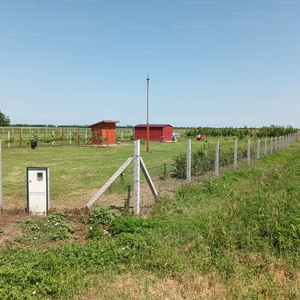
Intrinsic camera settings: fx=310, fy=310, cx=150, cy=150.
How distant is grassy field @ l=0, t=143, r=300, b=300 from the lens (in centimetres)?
338

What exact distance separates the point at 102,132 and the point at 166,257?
91.5ft

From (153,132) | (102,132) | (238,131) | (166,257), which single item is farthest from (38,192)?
(238,131)

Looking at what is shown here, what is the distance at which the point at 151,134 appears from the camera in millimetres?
41406

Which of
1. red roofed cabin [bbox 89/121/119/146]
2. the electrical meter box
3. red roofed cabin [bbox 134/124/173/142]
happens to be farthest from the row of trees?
the electrical meter box

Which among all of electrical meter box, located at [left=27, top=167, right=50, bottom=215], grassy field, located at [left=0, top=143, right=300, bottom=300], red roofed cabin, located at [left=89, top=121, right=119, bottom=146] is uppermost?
red roofed cabin, located at [left=89, top=121, right=119, bottom=146]

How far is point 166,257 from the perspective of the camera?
4.09 m

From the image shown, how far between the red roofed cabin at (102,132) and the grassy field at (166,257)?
25.5 meters

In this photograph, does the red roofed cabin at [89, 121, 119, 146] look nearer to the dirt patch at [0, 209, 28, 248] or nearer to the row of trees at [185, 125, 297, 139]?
the dirt patch at [0, 209, 28, 248]

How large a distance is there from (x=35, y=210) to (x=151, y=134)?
116ft

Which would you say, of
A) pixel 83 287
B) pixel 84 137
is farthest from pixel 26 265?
pixel 84 137

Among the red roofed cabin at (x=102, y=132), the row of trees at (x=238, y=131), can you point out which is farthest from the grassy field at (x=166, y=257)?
the row of trees at (x=238, y=131)

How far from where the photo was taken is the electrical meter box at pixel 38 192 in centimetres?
623

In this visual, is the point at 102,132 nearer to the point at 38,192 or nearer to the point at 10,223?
the point at 38,192

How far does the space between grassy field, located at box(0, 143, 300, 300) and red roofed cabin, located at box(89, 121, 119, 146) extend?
1003 inches
